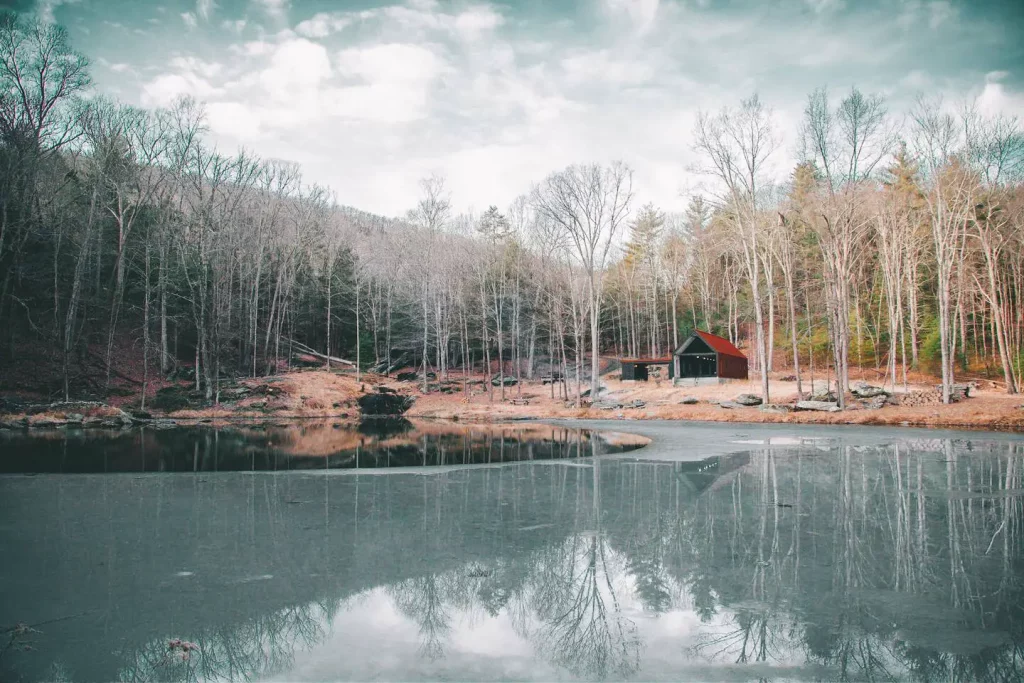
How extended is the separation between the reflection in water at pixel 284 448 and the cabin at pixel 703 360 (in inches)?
756

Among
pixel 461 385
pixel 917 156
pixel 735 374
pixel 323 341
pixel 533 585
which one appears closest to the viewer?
pixel 533 585

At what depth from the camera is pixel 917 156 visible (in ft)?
88.9

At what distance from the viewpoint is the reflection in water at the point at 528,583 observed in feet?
12.3

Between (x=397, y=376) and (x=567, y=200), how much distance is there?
75.8 feet

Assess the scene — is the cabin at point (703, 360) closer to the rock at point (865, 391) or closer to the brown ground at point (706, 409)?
the brown ground at point (706, 409)

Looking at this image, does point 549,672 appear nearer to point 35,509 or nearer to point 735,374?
point 35,509

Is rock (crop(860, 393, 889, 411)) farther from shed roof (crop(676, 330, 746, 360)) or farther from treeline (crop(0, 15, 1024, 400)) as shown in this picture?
shed roof (crop(676, 330, 746, 360))

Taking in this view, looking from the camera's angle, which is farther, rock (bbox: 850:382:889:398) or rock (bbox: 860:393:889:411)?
rock (bbox: 850:382:889:398)

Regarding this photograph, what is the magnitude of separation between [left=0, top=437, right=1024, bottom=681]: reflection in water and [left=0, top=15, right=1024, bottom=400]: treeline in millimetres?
20883

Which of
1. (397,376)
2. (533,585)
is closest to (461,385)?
(397,376)

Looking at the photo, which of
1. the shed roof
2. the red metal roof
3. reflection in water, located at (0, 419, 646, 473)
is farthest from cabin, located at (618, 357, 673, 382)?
reflection in water, located at (0, 419, 646, 473)

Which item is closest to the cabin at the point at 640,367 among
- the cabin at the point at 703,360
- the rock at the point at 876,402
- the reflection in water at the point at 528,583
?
the cabin at the point at 703,360

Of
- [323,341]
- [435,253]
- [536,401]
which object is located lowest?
[536,401]

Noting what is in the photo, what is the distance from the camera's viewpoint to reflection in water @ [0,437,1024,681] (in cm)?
374
